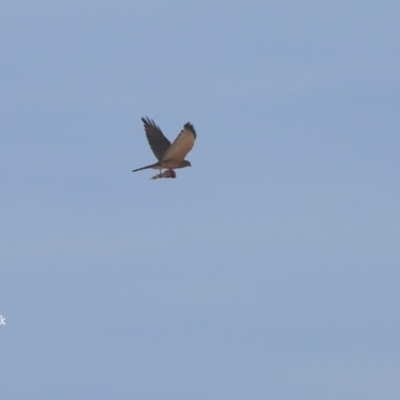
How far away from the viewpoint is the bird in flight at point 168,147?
4747 cm

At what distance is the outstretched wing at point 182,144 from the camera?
47.3 metres

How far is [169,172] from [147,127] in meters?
2.14

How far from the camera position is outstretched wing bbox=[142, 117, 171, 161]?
50094 mm

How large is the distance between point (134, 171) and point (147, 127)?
12.7 ft

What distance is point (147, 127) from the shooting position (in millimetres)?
50938

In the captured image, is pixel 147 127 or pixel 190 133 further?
pixel 147 127

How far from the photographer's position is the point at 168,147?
49.8 metres

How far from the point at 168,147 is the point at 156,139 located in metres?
0.92

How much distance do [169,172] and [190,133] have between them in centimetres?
209

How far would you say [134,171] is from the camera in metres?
47.2

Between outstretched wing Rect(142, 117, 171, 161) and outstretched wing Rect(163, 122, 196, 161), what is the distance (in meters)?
1.25

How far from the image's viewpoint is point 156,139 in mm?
50656

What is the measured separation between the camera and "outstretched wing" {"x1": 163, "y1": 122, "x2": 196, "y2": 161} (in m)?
47.3

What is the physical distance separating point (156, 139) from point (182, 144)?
2.92m
